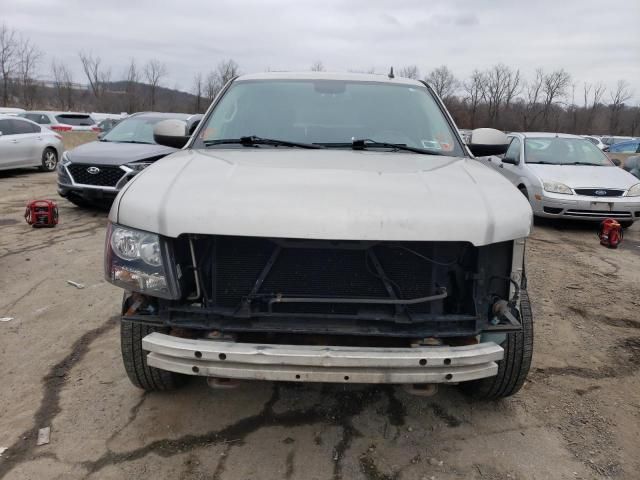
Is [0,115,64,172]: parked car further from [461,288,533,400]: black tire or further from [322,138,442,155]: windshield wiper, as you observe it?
[461,288,533,400]: black tire

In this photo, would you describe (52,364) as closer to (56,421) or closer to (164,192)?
(56,421)

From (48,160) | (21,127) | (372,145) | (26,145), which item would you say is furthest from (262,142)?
(48,160)

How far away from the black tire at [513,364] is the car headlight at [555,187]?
6099 mm

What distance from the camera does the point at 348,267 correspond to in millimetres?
2324

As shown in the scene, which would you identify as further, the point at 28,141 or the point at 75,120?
the point at 75,120

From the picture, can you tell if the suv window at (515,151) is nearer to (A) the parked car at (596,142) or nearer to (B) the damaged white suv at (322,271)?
(A) the parked car at (596,142)

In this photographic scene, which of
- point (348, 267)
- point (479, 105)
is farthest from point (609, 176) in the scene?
point (479, 105)

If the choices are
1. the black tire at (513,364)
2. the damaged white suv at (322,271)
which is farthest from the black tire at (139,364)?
the black tire at (513,364)

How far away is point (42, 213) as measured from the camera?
23.3ft

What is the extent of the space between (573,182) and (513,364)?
6.58 m

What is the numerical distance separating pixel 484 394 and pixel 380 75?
265 cm

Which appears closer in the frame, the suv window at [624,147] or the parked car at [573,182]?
the parked car at [573,182]

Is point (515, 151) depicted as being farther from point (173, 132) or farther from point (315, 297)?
point (315, 297)

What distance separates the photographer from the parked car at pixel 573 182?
8.05 m
